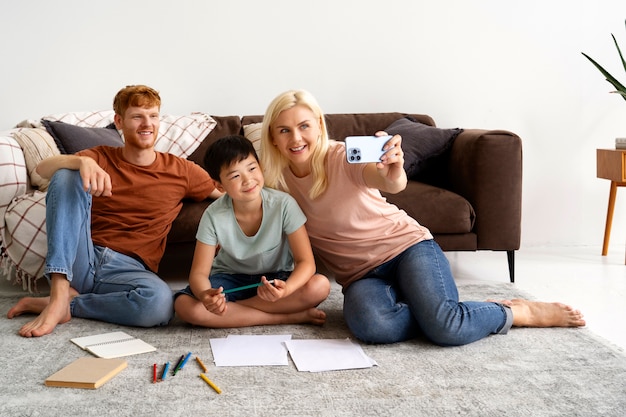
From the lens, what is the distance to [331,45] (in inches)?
140

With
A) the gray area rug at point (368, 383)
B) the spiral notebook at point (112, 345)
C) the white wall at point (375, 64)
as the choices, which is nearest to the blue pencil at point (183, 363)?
the gray area rug at point (368, 383)

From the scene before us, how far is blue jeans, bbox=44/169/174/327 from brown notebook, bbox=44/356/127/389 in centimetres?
32

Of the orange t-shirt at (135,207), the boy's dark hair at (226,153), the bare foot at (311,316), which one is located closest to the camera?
the boy's dark hair at (226,153)

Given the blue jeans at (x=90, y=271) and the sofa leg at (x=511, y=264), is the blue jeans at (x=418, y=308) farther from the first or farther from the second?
the sofa leg at (x=511, y=264)

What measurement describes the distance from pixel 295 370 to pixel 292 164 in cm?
66

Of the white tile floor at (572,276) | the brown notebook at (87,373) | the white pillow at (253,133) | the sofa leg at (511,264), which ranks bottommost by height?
the white tile floor at (572,276)

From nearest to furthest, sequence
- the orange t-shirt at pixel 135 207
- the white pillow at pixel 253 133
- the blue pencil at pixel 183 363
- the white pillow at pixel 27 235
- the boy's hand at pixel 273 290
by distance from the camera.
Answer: the blue pencil at pixel 183 363
the boy's hand at pixel 273 290
the orange t-shirt at pixel 135 207
the white pillow at pixel 27 235
the white pillow at pixel 253 133

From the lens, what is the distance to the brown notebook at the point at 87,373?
1652mm

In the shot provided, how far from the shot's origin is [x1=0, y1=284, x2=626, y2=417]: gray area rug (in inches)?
59.9

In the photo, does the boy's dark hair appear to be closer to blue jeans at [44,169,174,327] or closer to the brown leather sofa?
blue jeans at [44,169,174,327]

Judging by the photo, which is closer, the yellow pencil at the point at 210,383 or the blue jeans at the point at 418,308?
the yellow pencil at the point at 210,383

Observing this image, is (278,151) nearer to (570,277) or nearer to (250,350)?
(250,350)

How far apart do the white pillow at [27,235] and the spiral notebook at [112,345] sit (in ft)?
2.29

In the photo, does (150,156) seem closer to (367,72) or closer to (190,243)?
(190,243)
